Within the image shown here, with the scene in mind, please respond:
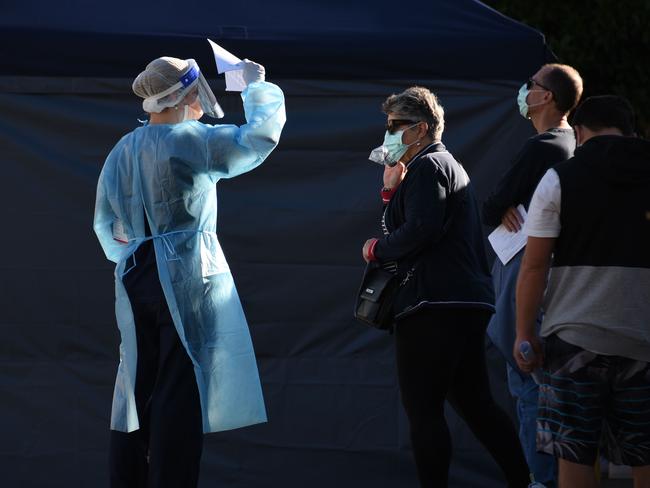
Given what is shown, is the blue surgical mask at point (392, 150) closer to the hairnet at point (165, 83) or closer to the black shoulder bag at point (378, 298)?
the black shoulder bag at point (378, 298)

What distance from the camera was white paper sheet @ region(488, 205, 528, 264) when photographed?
13.0ft

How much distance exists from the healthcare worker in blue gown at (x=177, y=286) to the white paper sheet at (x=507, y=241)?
1007 mm

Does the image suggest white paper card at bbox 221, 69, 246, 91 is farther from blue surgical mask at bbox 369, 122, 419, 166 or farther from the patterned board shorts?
the patterned board shorts

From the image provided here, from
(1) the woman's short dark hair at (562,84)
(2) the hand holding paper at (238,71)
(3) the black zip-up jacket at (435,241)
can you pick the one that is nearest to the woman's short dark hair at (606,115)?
(3) the black zip-up jacket at (435,241)

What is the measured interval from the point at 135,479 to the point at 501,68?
2.24 m

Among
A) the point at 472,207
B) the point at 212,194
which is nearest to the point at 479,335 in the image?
the point at 472,207

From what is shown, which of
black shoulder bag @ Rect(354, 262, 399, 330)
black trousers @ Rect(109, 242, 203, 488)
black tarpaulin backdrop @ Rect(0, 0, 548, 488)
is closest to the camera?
black trousers @ Rect(109, 242, 203, 488)

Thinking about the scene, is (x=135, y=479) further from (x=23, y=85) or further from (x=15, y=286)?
(x=23, y=85)

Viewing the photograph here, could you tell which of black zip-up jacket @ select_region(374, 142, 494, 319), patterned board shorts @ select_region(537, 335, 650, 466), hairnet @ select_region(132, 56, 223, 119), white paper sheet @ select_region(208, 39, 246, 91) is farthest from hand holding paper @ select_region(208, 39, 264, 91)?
patterned board shorts @ select_region(537, 335, 650, 466)

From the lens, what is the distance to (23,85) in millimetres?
4430

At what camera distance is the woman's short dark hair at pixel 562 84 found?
392 centimetres

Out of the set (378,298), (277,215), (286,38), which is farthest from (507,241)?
(286,38)

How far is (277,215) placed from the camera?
4.55m

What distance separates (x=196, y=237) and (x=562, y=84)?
146cm
